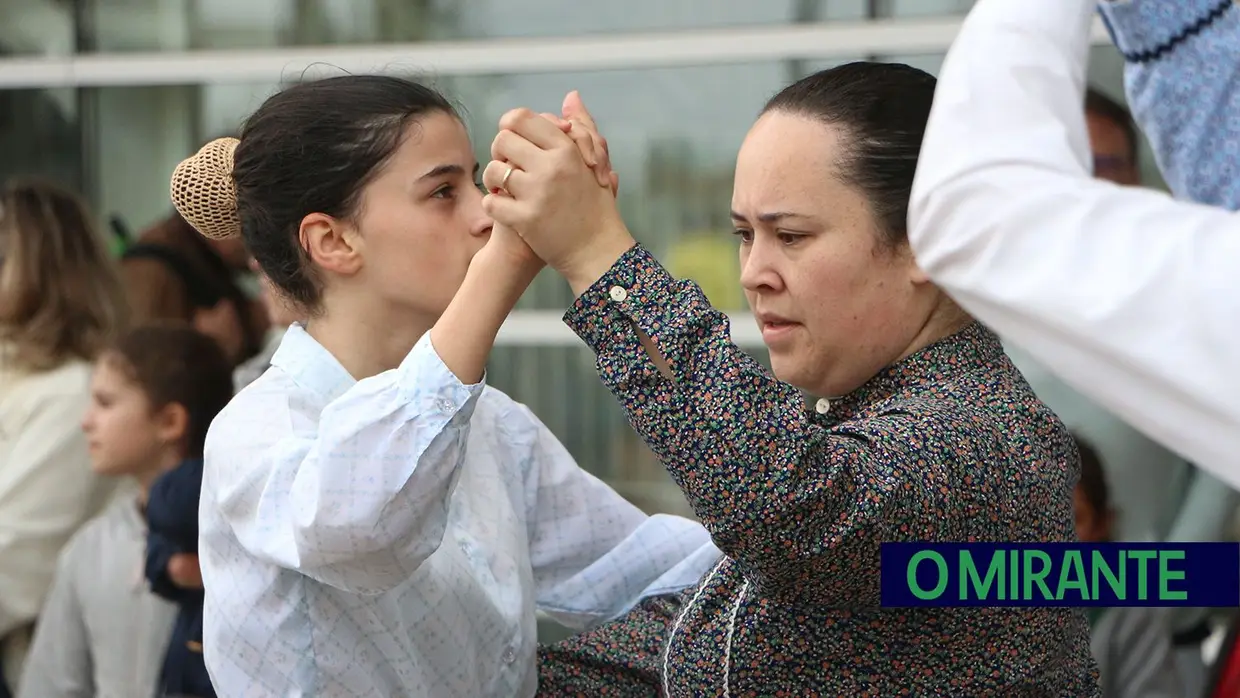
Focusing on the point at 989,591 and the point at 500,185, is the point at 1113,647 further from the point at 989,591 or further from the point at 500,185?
the point at 500,185

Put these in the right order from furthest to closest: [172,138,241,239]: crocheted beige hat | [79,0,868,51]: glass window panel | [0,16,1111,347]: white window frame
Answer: [79,0,868,51]: glass window panel
[0,16,1111,347]: white window frame
[172,138,241,239]: crocheted beige hat

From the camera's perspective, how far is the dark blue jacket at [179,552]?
9.66 ft

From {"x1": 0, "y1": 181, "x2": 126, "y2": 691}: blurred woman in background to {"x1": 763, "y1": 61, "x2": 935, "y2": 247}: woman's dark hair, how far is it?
2.48 meters

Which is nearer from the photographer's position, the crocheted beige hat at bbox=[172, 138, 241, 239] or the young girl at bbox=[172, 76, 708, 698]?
the young girl at bbox=[172, 76, 708, 698]

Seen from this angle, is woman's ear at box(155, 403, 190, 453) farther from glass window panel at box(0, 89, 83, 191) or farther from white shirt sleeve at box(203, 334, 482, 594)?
white shirt sleeve at box(203, 334, 482, 594)

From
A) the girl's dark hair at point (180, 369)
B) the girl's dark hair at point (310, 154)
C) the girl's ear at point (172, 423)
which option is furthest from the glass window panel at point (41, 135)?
the girl's dark hair at point (310, 154)

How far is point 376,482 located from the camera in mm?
1395

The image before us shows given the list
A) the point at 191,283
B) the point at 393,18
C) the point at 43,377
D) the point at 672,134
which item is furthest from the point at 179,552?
the point at 393,18

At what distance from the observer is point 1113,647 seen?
2.83 meters

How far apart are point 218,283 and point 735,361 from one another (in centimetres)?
292

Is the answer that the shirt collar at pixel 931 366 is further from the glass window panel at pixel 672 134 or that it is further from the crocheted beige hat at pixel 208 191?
the glass window panel at pixel 672 134

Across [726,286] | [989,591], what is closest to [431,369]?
[989,591]

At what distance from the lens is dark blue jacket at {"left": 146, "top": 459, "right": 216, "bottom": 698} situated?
→ 2.95 m

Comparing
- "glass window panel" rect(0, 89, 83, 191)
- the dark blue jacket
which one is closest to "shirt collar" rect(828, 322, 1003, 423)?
the dark blue jacket
